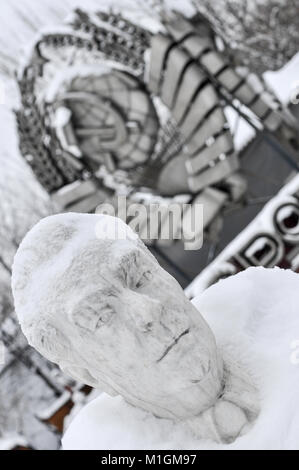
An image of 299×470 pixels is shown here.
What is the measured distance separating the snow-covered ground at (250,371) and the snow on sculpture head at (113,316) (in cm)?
13

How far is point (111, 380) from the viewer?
5.36 feet

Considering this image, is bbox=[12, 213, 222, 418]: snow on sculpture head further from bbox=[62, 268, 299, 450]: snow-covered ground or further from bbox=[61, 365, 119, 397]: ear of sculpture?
bbox=[62, 268, 299, 450]: snow-covered ground

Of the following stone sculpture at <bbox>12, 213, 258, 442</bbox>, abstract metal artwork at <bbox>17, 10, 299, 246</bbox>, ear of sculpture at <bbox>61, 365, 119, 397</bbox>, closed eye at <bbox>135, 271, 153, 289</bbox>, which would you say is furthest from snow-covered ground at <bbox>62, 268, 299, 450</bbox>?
abstract metal artwork at <bbox>17, 10, 299, 246</bbox>

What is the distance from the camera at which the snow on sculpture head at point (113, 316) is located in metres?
1.46

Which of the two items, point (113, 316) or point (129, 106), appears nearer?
point (113, 316)

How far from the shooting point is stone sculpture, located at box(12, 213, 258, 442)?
4.80 ft

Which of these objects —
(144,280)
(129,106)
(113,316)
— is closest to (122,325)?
(113,316)

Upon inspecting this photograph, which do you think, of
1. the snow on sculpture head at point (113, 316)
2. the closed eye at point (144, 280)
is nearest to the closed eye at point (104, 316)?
the snow on sculpture head at point (113, 316)

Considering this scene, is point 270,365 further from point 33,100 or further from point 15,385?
point 15,385

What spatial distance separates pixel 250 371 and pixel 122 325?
1.98 feet

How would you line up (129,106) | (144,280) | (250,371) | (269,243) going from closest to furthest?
(144,280), (250,371), (269,243), (129,106)

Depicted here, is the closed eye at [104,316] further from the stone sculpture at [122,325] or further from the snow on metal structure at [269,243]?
the snow on metal structure at [269,243]

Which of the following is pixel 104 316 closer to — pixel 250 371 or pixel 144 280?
pixel 144 280

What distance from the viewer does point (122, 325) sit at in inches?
57.7
